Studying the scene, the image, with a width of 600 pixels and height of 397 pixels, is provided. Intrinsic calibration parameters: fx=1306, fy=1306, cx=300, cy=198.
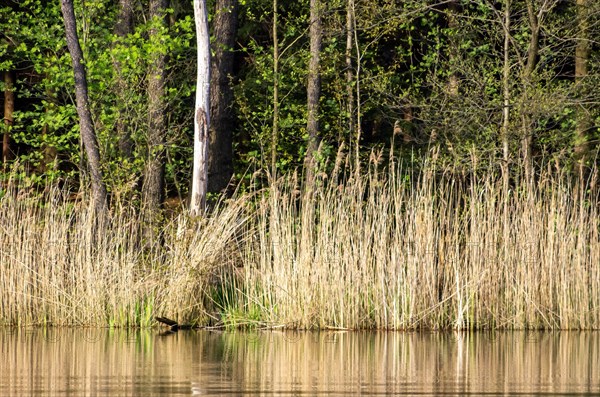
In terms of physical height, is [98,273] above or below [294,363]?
above

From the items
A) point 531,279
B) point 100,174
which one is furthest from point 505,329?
point 100,174

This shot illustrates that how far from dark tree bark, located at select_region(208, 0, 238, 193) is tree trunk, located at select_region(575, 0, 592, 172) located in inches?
199

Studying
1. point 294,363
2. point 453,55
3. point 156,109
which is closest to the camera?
point 294,363

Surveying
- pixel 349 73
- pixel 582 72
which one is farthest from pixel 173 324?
pixel 349 73

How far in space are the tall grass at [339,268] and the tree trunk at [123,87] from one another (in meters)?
4.80

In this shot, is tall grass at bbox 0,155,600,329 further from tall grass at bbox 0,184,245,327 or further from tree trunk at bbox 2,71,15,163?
tree trunk at bbox 2,71,15,163

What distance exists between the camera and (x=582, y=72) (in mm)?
18719

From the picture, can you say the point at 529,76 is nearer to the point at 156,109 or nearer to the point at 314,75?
the point at 314,75

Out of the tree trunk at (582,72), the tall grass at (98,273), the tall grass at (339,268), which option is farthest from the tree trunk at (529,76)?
the tall grass at (98,273)

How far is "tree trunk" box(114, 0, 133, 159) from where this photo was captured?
1797 cm

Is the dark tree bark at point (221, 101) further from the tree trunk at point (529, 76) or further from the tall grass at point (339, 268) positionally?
the tall grass at point (339, 268)

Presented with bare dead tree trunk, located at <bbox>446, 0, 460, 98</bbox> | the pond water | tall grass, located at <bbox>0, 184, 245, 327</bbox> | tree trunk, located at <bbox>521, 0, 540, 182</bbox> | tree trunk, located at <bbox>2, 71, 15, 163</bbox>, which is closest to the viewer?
the pond water

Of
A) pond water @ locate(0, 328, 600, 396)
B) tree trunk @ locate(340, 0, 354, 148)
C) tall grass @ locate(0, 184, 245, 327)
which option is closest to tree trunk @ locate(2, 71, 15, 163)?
tree trunk @ locate(340, 0, 354, 148)

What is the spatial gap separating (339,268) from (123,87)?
241 inches
